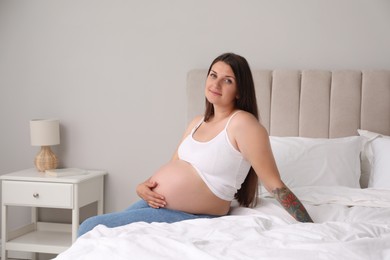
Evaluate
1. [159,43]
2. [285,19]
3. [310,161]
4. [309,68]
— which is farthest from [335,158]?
[159,43]

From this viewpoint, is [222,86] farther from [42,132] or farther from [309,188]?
[42,132]

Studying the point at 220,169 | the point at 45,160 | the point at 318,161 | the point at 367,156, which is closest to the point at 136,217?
the point at 220,169

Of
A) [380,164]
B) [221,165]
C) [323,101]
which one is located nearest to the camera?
[221,165]

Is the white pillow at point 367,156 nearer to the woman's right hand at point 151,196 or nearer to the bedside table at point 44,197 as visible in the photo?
the woman's right hand at point 151,196

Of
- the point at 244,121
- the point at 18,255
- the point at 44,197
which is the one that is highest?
the point at 244,121

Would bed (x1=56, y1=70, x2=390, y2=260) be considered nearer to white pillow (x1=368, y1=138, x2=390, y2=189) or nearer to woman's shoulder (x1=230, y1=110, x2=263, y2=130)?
white pillow (x1=368, y1=138, x2=390, y2=189)

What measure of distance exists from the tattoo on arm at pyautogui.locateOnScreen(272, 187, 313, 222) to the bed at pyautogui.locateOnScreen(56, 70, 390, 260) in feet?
0.12

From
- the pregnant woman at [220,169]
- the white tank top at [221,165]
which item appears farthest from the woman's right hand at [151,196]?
the white tank top at [221,165]

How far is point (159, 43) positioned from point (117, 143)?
26.9 inches

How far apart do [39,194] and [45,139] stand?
367 mm

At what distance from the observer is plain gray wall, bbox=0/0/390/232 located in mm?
3568

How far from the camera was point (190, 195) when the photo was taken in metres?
2.46

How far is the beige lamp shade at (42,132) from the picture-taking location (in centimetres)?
374

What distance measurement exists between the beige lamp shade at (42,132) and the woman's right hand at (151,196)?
1332mm
